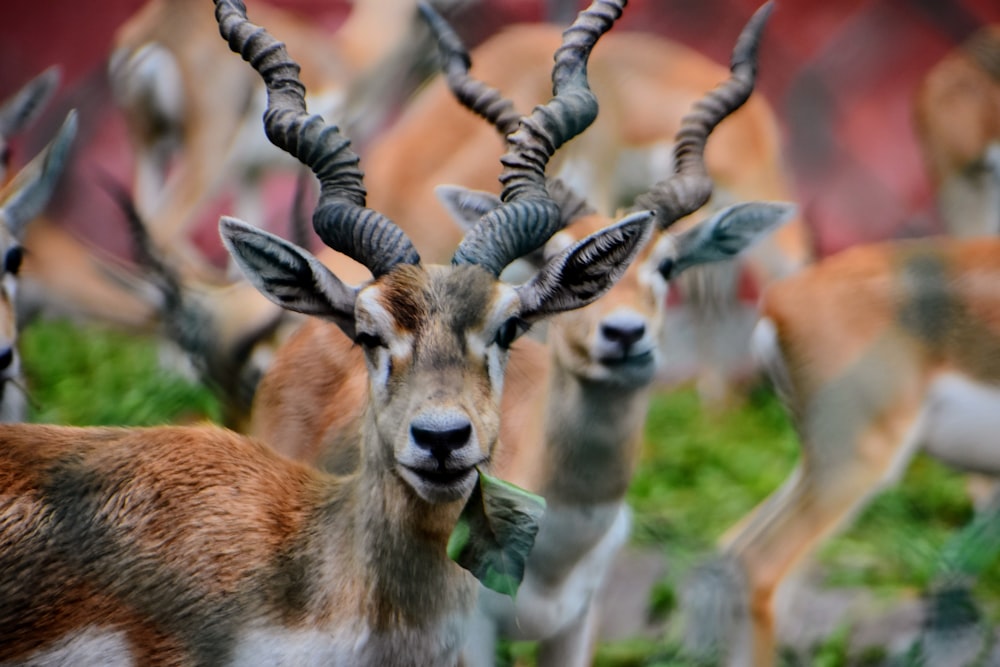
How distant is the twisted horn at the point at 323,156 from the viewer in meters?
3.11

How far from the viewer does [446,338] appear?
290 cm

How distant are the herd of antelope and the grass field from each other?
241 mm

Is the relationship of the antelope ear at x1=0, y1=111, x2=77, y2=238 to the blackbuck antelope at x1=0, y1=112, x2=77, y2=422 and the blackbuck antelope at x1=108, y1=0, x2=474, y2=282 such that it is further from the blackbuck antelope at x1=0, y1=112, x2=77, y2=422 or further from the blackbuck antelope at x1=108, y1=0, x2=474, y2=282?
the blackbuck antelope at x1=108, y1=0, x2=474, y2=282

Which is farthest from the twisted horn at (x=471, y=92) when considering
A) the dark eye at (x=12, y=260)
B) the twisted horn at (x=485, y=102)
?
the dark eye at (x=12, y=260)

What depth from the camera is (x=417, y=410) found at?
278 cm

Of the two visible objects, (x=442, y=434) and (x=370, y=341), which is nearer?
(x=442, y=434)

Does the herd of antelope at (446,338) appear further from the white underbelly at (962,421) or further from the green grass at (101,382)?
the green grass at (101,382)

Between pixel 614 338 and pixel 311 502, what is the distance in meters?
1.00

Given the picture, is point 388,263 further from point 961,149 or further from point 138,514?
point 961,149

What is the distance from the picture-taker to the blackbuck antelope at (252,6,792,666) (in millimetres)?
3793

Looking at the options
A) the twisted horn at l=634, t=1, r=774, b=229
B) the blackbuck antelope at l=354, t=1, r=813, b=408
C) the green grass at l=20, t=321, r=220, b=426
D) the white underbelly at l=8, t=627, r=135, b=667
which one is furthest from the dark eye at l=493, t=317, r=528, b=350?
the green grass at l=20, t=321, r=220, b=426

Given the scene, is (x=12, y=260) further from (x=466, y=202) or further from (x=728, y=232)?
(x=728, y=232)

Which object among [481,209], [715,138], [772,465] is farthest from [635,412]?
[715,138]

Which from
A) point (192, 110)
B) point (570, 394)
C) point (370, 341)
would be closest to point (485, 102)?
point (570, 394)
